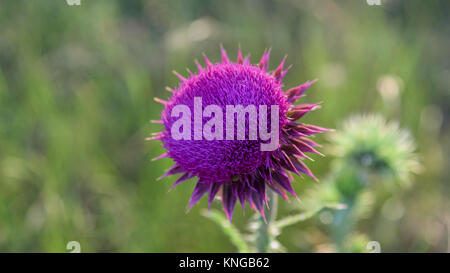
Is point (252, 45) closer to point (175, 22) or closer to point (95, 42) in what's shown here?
point (175, 22)

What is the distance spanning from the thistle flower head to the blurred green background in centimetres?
25

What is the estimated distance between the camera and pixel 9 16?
12.5ft

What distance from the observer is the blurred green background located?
10.1ft

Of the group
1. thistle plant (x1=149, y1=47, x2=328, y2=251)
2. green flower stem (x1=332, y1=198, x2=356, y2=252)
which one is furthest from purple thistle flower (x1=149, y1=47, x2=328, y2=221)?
green flower stem (x1=332, y1=198, x2=356, y2=252)

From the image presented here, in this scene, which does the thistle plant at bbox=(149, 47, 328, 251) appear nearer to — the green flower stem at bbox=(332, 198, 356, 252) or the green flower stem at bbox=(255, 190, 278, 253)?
the green flower stem at bbox=(255, 190, 278, 253)

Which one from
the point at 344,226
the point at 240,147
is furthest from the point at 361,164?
the point at 240,147

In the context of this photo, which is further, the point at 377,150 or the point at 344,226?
the point at 344,226

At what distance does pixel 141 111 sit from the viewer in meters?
3.47

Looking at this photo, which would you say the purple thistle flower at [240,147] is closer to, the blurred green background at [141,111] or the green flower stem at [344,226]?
the green flower stem at [344,226]

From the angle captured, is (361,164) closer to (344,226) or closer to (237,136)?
(344,226)

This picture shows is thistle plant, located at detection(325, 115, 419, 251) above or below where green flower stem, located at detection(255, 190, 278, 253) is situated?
above

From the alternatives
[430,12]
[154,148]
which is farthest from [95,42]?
[430,12]

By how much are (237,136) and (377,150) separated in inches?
47.8
